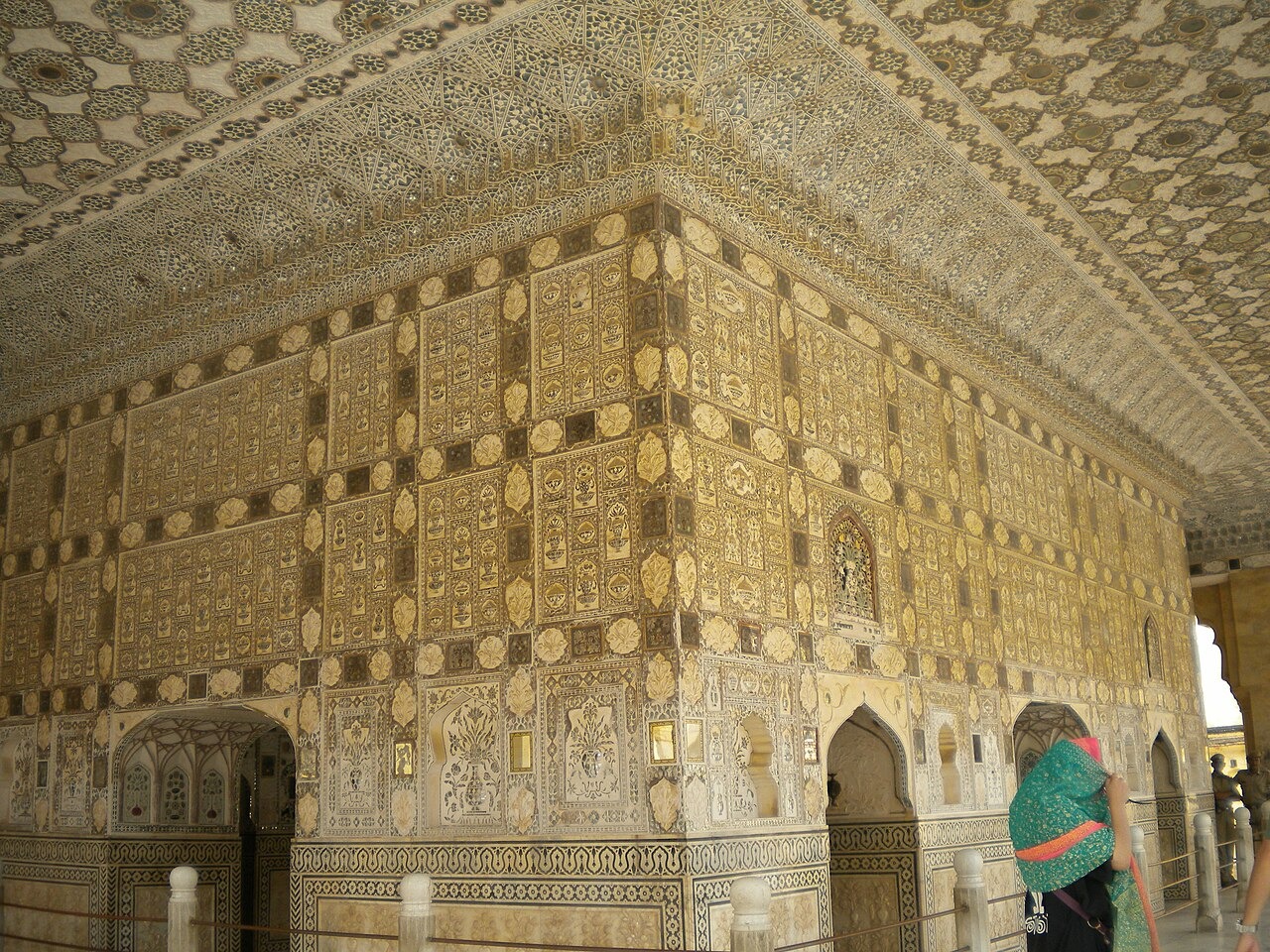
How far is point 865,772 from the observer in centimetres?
733

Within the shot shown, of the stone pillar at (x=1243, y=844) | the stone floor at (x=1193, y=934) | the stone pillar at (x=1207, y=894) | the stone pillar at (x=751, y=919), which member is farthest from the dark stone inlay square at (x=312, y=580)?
the stone pillar at (x=1243, y=844)

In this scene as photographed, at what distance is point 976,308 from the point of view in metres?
8.73

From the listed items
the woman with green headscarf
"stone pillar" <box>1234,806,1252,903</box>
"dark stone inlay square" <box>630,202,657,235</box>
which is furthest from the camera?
"stone pillar" <box>1234,806,1252,903</box>

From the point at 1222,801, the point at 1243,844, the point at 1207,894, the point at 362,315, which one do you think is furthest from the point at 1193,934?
the point at 362,315

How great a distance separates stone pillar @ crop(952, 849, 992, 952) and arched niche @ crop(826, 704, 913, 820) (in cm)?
139

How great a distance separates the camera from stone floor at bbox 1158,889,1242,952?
831cm

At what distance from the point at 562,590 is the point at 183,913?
2.27 m

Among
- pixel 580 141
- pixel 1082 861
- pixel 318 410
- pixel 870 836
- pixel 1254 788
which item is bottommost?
pixel 1254 788

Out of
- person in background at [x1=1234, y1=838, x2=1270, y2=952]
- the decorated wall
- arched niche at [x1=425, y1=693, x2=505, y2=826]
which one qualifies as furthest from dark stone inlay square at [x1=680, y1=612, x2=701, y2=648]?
person in background at [x1=1234, y1=838, x2=1270, y2=952]

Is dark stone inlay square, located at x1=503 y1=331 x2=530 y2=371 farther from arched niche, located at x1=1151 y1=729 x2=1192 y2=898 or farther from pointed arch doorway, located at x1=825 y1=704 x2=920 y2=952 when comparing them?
arched niche, located at x1=1151 y1=729 x2=1192 y2=898

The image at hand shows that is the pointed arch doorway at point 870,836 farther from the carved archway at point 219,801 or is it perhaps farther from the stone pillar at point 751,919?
the carved archway at point 219,801

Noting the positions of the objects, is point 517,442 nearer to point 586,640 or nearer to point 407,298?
point 586,640

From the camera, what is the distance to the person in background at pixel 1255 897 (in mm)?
2551

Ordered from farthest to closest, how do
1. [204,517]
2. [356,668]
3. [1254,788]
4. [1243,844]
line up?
[1254,788] → [1243,844] → [204,517] → [356,668]
